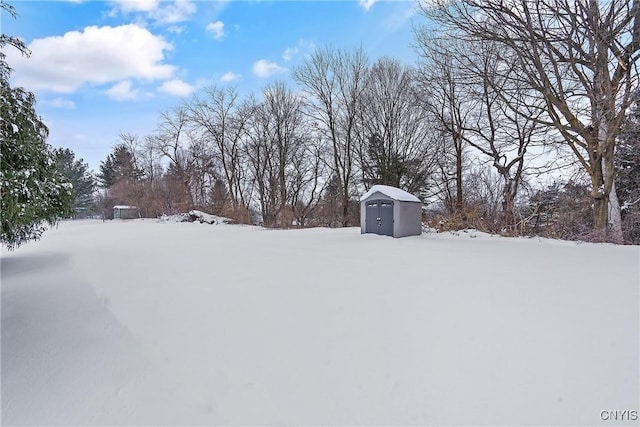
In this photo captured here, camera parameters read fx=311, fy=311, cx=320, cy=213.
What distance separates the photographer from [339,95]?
16.0 m

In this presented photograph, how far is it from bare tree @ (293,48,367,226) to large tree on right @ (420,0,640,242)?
8.28 meters

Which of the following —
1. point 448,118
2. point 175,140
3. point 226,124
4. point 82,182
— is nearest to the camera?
point 448,118

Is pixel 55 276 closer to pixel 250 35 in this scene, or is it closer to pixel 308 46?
pixel 250 35

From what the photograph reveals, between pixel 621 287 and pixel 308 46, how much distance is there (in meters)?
15.9

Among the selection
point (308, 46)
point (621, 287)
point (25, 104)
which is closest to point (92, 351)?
point (25, 104)

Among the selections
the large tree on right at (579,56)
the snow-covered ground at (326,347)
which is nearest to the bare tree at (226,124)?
the large tree on right at (579,56)

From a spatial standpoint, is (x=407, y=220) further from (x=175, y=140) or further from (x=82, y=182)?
(x=82, y=182)

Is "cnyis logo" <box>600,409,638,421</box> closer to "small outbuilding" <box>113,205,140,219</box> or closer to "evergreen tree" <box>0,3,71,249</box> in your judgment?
"evergreen tree" <box>0,3,71,249</box>

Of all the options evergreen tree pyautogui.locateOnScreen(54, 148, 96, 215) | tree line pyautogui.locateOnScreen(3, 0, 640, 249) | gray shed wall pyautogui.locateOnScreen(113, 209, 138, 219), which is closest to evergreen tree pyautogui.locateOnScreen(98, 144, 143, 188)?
tree line pyautogui.locateOnScreen(3, 0, 640, 249)

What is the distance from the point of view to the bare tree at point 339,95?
15547mm

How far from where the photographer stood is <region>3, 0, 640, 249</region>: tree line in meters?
6.56

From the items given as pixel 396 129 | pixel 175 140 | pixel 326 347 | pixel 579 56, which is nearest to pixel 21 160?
pixel 326 347

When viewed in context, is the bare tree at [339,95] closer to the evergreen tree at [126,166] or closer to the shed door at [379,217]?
the shed door at [379,217]

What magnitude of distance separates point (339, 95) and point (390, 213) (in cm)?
1024
